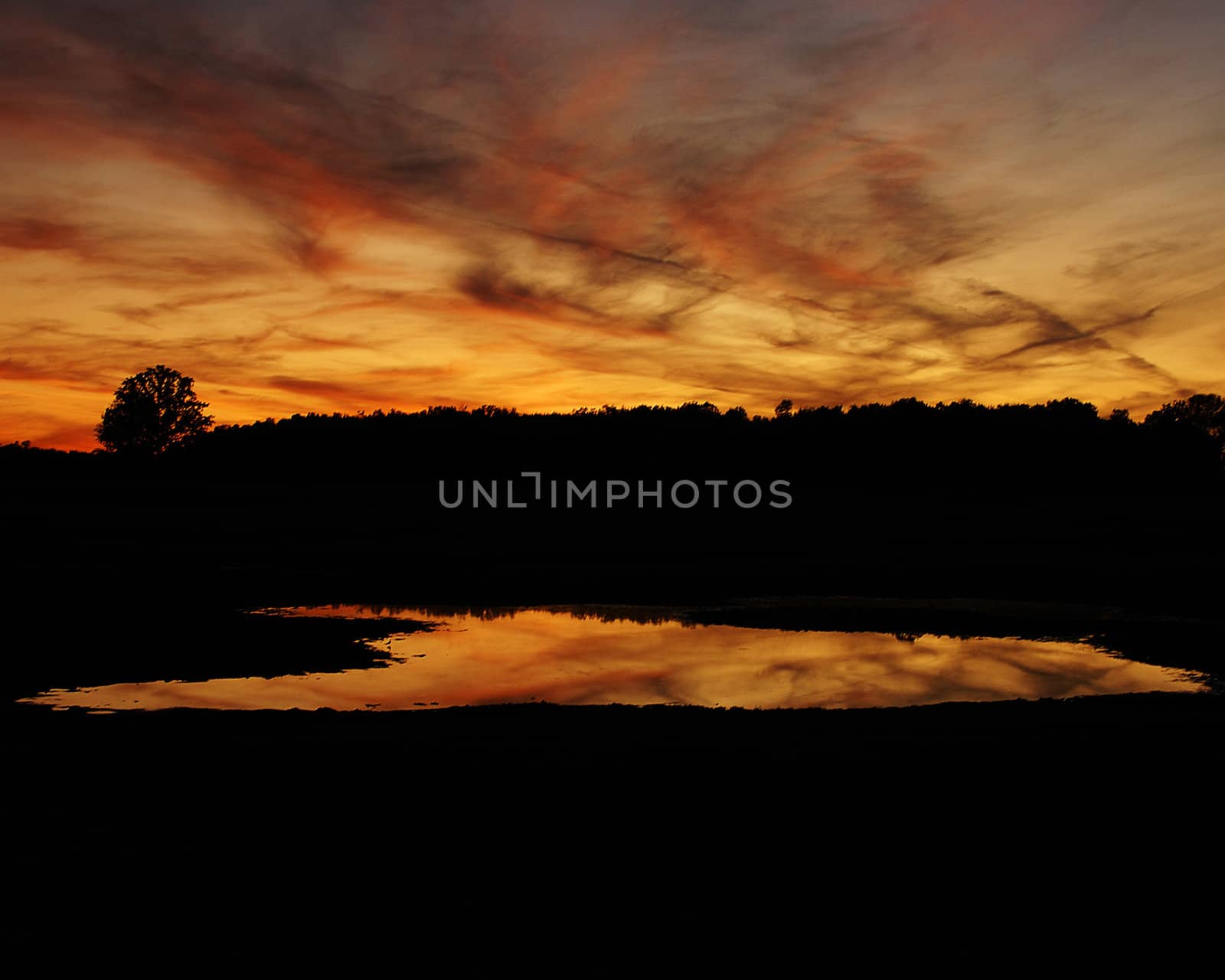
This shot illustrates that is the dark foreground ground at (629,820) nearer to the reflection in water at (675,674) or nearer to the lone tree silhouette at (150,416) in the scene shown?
the reflection in water at (675,674)

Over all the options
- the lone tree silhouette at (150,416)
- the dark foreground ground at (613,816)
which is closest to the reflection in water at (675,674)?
the dark foreground ground at (613,816)

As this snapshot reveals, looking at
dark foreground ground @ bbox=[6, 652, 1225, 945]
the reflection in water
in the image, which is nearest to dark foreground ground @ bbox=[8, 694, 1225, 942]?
dark foreground ground @ bbox=[6, 652, 1225, 945]

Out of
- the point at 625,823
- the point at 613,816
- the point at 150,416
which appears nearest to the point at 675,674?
the point at 613,816

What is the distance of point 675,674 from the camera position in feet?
71.5

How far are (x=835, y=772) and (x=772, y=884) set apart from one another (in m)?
3.59

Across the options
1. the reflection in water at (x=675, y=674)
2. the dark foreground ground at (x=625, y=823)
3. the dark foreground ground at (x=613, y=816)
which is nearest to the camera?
the dark foreground ground at (x=613, y=816)

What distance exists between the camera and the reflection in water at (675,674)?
1827cm

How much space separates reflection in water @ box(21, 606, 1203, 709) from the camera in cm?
1827

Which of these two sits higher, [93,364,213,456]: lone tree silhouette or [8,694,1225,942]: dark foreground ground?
[93,364,213,456]: lone tree silhouette

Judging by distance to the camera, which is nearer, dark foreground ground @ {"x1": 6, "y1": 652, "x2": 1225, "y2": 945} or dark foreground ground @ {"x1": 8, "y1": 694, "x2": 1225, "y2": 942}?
dark foreground ground @ {"x1": 6, "y1": 652, "x2": 1225, "y2": 945}

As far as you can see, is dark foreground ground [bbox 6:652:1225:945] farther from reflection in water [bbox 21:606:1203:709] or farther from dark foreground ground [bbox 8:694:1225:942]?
reflection in water [bbox 21:606:1203:709]

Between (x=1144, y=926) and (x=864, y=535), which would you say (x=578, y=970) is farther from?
(x=864, y=535)

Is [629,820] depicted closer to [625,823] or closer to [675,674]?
[625,823]

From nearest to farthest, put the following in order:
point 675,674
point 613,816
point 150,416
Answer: point 613,816 < point 675,674 < point 150,416
